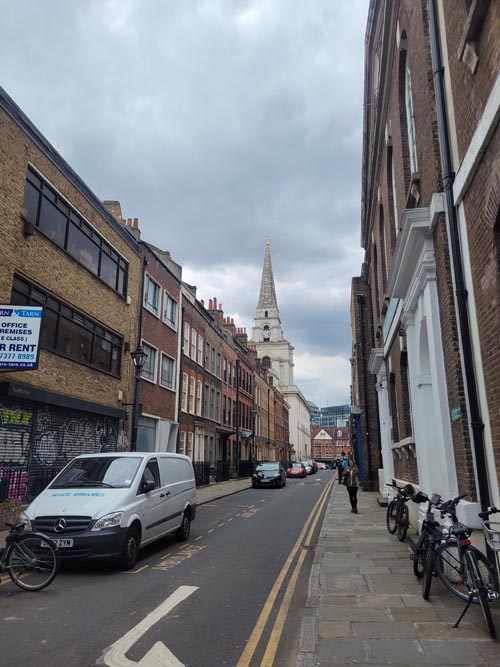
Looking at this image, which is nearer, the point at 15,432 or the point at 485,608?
the point at 485,608

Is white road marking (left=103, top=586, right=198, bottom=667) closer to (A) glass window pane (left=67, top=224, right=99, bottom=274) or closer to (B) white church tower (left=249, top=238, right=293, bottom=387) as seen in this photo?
(A) glass window pane (left=67, top=224, right=99, bottom=274)

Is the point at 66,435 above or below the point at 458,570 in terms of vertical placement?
above

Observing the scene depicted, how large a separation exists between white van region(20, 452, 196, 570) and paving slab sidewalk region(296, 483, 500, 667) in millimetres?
2892

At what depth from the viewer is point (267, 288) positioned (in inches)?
4173

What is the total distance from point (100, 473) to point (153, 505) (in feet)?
3.59

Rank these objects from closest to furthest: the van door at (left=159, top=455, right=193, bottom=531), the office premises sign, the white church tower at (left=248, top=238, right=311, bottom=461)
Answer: the van door at (left=159, top=455, right=193, bottom=531) → the office premises sign → the white church tower at (left=248, top=238, right=311, bottom=461)

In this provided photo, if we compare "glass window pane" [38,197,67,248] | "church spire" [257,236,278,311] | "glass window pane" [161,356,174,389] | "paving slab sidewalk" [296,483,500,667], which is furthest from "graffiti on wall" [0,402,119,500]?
"church spire" [257,236,278,311]

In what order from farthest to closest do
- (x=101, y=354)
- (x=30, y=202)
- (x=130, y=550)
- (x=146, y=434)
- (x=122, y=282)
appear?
1. (x=146, y=434)
2. (x=122, y=282)
3. (x=101, y=354)
4. (x=30, y=202)
5. (x=130, y=550)

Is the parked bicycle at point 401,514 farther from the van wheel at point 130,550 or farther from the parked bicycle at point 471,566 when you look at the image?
the van wheel at point 130,550

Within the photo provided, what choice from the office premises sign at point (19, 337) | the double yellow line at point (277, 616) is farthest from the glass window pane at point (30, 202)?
the double yellow line at point (277, 616)

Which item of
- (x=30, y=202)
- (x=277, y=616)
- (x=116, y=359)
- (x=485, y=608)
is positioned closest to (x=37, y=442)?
(x=116, y=359)

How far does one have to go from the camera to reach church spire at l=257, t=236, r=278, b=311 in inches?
4109

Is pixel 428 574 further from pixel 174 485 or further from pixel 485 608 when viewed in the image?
pixel 174 485

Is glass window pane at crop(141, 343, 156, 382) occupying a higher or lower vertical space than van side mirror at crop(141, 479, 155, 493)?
higher
